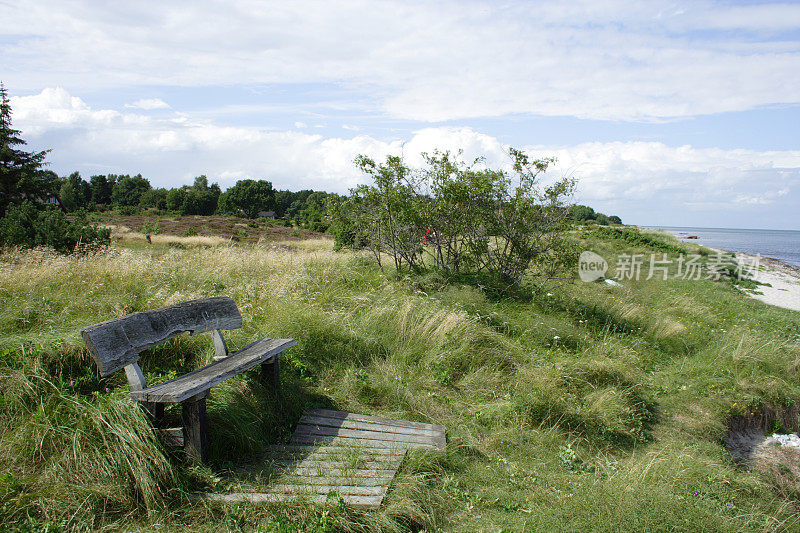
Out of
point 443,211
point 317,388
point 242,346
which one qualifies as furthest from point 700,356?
point 242,346

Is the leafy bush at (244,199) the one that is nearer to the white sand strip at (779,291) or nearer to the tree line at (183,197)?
the tree line at (183,197)

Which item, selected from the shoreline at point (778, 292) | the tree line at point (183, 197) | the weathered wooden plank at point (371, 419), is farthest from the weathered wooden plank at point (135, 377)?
the tree line at point (183, 197)

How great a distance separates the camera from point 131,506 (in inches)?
111

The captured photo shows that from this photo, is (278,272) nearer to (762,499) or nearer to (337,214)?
(337,214)

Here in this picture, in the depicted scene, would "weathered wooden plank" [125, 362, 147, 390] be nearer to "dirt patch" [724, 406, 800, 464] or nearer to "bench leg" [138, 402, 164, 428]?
"bench leg" [138, 402, 164, 428]

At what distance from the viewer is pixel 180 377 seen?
137 inches

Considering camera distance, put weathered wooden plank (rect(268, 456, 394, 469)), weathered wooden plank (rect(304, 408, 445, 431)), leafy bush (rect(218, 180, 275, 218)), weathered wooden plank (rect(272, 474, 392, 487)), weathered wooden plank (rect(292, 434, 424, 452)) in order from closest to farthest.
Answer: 1. weathered wooden plank (rect(272, 474, 392, 487))
2. weathered wooden plank (rect(268, 456, 394, 469))
3. weathered wooden plank (rect(292, 434, 424, 452))
4. weathered wooden plank (rect(304, 408, 445, 431))
5. leafy bush (rect(218, 180, 275, 218))

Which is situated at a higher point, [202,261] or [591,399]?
[202,261]

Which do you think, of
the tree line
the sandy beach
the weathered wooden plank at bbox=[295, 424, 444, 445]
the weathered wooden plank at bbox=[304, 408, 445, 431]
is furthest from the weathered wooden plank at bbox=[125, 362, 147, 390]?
the tree line

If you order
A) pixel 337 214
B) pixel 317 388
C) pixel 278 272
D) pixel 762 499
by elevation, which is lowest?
pixel 762 499

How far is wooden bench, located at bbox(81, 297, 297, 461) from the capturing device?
9.75 feet

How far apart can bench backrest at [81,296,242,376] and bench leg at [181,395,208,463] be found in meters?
0.51

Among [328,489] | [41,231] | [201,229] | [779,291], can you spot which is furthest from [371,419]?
[201,229]

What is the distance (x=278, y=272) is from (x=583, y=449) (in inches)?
192
